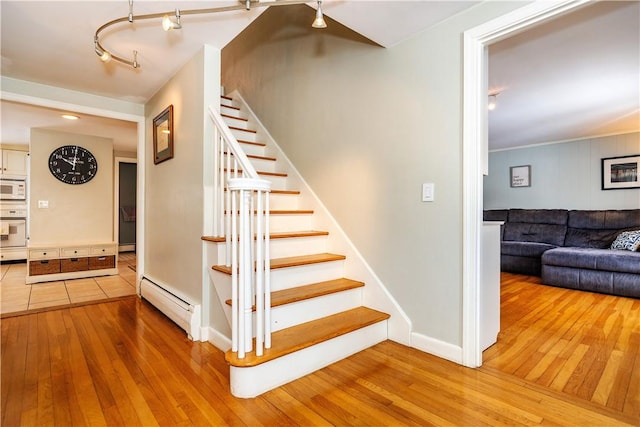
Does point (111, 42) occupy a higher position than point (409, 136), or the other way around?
point (111, 42)

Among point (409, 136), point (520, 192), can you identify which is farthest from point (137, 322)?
point (520, 192)

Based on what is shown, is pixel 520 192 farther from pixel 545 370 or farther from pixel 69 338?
pixel 69 338

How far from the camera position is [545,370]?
1793 millimetres

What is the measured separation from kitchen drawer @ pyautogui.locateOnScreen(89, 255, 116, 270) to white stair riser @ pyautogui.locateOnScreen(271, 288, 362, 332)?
3975 millimetres

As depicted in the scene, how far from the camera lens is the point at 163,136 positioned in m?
2.98

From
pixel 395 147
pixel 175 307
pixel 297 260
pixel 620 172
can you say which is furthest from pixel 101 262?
pixel 620 172

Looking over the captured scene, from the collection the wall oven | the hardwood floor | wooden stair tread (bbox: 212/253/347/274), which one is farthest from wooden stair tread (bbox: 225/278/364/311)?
the wall oven

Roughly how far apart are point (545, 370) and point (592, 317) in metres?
1.48

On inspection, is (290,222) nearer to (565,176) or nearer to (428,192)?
(428,192)

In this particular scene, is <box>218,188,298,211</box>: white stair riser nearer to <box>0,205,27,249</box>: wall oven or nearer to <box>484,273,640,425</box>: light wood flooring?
<box>484,273,640,425</box>: light wood flooring

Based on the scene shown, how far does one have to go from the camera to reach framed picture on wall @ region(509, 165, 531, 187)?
5613 millimetres

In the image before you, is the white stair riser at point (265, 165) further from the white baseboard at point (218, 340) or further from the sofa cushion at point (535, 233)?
the sofa cushion at point (535, 233)

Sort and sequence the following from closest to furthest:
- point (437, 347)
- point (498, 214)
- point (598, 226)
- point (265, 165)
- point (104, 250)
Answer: point (437, 347)
point (265, 165)
point (598, 226)
point (104, 250)
point (498, 214)

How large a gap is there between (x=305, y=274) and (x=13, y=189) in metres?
6.49
